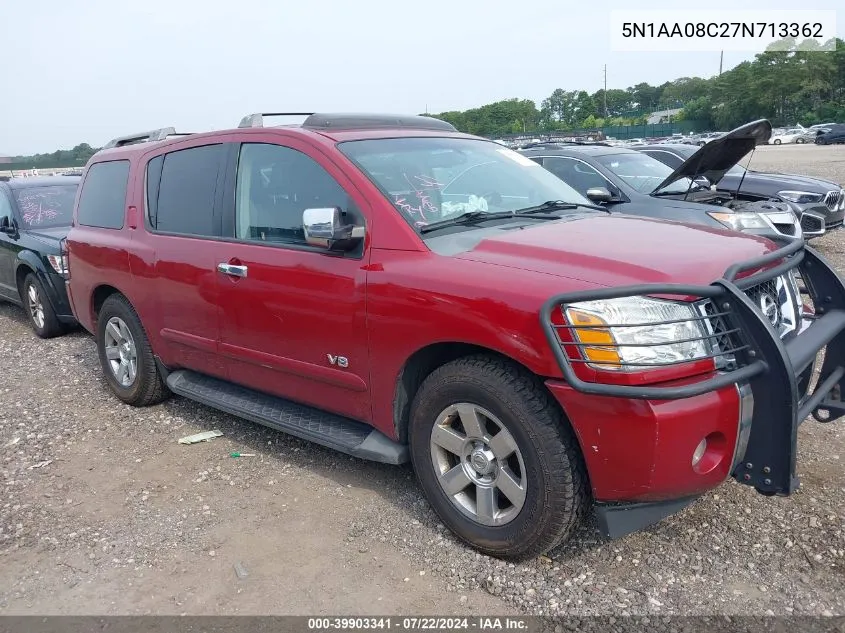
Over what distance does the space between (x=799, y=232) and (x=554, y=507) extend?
6680 millimetres

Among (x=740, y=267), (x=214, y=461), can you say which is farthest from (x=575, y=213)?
(x=214, y=461)

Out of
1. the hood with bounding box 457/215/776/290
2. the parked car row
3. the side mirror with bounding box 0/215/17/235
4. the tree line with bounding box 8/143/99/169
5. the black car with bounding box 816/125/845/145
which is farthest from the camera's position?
the black car with bounding box 816/125/845/145

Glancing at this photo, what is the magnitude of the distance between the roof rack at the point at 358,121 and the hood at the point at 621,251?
4.12 feet

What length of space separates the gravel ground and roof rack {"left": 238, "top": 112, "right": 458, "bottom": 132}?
6.32 ft

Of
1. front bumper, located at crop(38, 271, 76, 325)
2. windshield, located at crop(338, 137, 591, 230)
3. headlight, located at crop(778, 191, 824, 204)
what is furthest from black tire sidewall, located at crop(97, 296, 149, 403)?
headlight, located at crop(778, 191, 824, 204)

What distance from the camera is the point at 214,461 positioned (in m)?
4.25

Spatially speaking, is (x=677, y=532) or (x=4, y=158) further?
(x=4, y=158)

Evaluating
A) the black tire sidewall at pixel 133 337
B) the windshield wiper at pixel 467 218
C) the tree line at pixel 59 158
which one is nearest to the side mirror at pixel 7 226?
the black tire sidewall at pixel 133 337

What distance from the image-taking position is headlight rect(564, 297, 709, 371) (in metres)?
2.49

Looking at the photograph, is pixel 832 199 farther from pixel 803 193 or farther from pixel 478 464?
pixel 478 464

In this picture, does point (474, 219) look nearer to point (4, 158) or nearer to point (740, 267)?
point (740, 267)

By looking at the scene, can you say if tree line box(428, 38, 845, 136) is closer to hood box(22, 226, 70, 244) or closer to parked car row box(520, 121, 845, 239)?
parked car row box(520, 121, 845, 239)

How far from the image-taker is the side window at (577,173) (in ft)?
26.9

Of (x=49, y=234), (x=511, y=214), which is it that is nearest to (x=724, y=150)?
(x=511, y=214)
